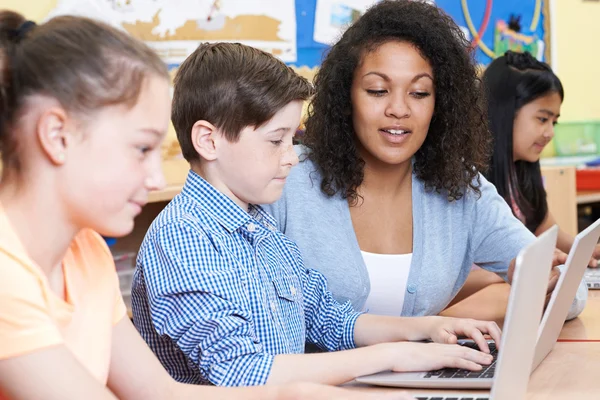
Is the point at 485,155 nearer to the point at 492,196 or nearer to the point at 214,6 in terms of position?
the point at 492,196

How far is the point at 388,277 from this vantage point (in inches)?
67.2

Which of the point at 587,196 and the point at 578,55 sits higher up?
the point at 578,55

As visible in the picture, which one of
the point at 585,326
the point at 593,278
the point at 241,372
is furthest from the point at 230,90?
the point at 593,278

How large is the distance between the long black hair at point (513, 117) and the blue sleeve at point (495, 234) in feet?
2.59

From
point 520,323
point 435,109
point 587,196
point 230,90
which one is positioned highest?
point 230,90

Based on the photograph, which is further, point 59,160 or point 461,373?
point 461,373

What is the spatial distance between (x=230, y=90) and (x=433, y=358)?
20.8 inches

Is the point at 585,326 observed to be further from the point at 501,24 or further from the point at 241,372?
the point at 501,24

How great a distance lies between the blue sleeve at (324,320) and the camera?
1475 millimetres

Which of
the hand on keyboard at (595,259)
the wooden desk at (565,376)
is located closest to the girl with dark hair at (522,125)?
the hand on keyboard at (595,259)

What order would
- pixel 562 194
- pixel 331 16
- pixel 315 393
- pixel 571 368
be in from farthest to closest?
pixel 562 194
pixel 331 16
pixel 571 368
pixel 315 393

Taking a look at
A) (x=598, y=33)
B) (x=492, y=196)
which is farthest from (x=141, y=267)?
(x=598, y=33)

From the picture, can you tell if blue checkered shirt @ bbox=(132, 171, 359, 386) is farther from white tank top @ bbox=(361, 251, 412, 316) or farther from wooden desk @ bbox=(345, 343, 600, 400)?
white tank top @ bbox=(361, 251, 412, 316)

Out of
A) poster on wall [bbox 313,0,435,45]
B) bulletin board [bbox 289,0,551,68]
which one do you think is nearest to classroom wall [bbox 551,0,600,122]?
bulletin board [bbox 289,0,551,68]
